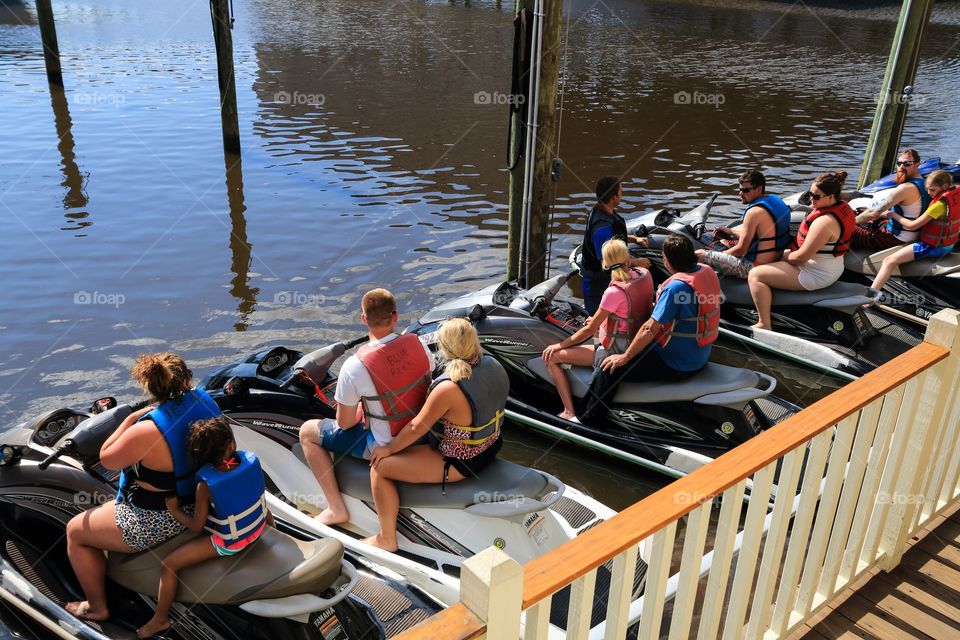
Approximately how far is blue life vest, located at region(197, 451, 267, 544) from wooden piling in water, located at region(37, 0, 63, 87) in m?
16.8

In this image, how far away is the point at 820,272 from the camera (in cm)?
709

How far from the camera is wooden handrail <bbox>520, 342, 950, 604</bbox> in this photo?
77.1 inches

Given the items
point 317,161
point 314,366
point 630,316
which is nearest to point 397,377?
point 314,366

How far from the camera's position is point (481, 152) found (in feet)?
49.3

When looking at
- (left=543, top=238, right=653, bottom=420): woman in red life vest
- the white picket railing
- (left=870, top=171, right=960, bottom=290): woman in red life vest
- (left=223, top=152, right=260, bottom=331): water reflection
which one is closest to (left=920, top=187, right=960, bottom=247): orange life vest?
(left=870, top=171, right=960, bottom=290): woman in red life vest

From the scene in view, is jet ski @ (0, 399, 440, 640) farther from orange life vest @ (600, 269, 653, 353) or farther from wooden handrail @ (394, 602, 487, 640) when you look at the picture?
orange life vest @ (600, 269, 653, 353)

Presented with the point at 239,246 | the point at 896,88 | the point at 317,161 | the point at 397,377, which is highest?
the point at 896,88

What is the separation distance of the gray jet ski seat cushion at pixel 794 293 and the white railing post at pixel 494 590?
19.9 ft

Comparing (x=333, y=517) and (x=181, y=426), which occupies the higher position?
(x=181, y=426)

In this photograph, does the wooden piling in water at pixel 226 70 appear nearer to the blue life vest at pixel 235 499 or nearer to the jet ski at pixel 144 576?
the jet ski at pixel 144 576

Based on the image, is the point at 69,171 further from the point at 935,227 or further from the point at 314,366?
the point at 935,227

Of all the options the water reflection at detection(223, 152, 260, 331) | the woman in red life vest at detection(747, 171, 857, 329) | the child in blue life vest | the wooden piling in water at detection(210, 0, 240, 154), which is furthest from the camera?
the wooden piling in water at detection(210, 0, 240, 154)

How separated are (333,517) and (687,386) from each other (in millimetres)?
2433

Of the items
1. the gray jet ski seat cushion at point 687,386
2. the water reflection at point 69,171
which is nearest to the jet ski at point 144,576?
the gray jet ski seat cushion at point 687,386
